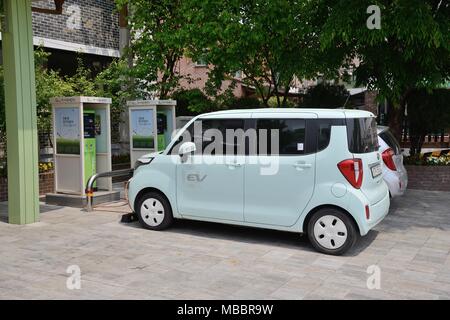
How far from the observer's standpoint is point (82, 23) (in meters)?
13.7

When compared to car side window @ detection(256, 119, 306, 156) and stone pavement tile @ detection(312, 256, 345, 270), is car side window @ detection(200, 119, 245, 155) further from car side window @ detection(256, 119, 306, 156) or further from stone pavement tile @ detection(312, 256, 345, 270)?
stone pavement tile @ detection(312, 256, 345, 270)

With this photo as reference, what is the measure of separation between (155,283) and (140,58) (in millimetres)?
9369

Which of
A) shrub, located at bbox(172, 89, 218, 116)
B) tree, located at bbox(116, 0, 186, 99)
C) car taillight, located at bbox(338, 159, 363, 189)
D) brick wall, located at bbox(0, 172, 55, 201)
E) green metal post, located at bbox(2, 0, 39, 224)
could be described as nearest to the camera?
car taillight, located at bbox(338, 159, 363, 189)

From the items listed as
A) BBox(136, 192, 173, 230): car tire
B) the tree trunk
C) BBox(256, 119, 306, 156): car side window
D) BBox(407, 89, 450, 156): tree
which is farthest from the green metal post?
BBox(407, 89, 450, 156): tree

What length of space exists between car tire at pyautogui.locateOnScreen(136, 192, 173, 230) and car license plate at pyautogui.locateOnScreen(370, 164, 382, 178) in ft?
9.19

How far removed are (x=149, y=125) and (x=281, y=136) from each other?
14.2 feet

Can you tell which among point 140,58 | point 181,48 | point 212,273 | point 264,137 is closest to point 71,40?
point 140,58

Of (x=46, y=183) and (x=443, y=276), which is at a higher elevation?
(x=46, y=183)

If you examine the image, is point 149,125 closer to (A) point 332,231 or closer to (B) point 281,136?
(B) point 281,136

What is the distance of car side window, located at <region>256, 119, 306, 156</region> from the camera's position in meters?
6.11

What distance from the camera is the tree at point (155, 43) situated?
1270cm

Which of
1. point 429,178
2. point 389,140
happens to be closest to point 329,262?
point 389,140

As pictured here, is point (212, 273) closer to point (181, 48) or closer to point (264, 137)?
point (264, 137)

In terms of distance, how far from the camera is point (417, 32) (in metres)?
7.88
